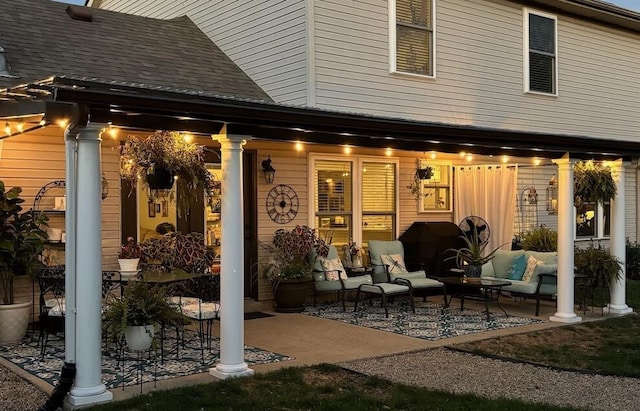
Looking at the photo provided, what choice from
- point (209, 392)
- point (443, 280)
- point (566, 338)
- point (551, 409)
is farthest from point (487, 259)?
point (209, 392)

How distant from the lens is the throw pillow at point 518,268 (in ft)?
34.1

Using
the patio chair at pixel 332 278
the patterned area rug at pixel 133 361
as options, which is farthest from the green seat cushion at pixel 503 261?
the patterned area rug at pixel 133 361

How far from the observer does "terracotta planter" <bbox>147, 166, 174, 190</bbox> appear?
6.27 metres

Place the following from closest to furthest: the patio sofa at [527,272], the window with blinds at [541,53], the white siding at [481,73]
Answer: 1. the white siding at [481,73]
2. the patio sofa at [527,272]
3. the window with blinds at [541,53]

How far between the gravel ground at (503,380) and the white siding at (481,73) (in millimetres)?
4151

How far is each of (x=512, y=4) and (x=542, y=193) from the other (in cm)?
409

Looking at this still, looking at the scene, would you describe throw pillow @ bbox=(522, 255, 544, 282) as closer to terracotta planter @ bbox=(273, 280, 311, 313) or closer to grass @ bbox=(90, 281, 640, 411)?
grass @ bbox=(90, 281, 640, 411)

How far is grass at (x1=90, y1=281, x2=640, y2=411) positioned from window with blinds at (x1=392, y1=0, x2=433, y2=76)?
4.85 meters

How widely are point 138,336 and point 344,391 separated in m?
1.81

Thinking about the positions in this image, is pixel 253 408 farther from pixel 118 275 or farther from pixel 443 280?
pixel 443 280

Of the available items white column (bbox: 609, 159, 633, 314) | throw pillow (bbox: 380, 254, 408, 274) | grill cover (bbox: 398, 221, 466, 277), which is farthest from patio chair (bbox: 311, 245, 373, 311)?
white column (bbox: 609, 159, 633, 314)

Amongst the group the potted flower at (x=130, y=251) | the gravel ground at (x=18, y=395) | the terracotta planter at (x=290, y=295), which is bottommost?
Result: the gravel ground at (x=18, y=395)

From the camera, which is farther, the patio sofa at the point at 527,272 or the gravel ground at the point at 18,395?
the patio sofa at the point at 527,272

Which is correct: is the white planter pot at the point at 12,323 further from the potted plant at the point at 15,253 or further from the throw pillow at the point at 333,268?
the throw pillow at the point at 333,268
